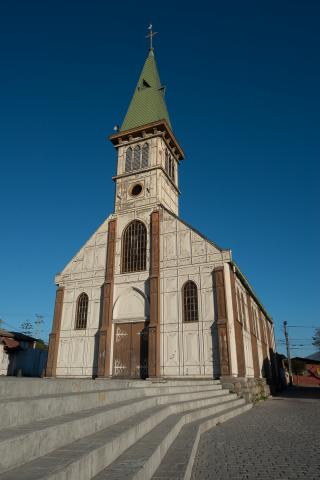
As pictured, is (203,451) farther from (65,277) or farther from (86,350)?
(65,277)

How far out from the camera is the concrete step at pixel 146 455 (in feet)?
12.2

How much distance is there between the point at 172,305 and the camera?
69.1 feet

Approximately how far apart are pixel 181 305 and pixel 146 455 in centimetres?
1640

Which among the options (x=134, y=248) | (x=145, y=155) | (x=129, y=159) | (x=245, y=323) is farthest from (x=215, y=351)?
(x=129, y=159)

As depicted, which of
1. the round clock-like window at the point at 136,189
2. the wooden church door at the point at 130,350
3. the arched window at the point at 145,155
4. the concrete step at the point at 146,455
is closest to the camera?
the concrete step at the point at 146,455

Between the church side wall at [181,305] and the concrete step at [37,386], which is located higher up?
the church side wall at [181,305]

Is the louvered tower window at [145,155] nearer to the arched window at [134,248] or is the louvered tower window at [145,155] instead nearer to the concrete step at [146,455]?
the arched window at [134,248]

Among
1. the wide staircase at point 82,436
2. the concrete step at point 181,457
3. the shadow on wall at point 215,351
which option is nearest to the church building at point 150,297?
the shadow on wall at point 215,351

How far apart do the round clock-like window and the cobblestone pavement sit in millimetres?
19886

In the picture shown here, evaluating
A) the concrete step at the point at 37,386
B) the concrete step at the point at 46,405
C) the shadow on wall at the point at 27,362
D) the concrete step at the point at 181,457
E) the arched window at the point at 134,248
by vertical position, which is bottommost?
the concrete step at the point at 181,457

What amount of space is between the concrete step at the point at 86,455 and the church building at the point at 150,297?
14068mm

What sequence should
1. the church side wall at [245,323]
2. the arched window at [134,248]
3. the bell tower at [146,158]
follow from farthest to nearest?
the bell tower at [146,158], the arched window at [134,248], the church side wall at [245,323]

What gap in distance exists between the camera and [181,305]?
2075cm

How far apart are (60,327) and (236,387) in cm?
1332
